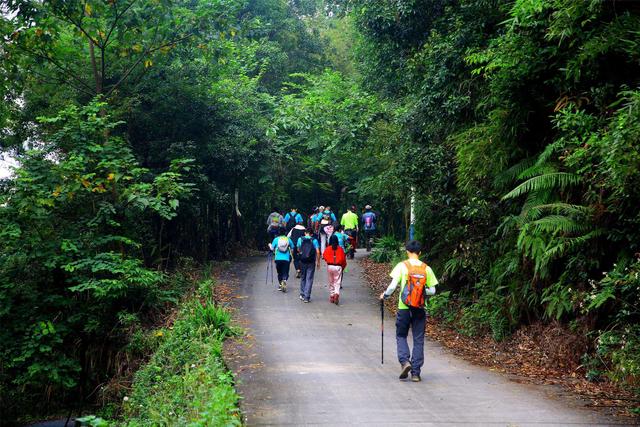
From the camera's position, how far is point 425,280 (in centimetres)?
1041

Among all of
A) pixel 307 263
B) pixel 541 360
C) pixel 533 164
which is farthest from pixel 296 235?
pixel 541 360

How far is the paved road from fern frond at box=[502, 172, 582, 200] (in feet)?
10.1

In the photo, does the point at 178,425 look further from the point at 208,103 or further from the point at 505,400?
the point at 208,103

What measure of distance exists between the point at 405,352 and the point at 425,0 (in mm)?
10726

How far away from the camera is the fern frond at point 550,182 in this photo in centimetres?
1178

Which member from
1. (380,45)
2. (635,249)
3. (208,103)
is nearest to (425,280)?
(635,249)

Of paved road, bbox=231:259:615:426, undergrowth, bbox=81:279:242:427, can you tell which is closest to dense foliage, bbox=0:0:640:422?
paved road, bbox=231:259:615:426

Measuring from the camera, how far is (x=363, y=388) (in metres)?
10.1

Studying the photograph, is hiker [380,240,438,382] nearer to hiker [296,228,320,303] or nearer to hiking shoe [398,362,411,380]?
hiking shoe [398,362,411,380]

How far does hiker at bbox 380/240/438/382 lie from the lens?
34.0 ft

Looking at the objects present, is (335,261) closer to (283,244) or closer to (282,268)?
(283,244)

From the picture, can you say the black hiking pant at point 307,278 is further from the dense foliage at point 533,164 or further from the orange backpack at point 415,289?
the orange backpack at point 415,289

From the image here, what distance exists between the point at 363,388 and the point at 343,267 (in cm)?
858

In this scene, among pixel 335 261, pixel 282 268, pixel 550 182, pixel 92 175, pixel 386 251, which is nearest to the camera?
pixel 550 182
